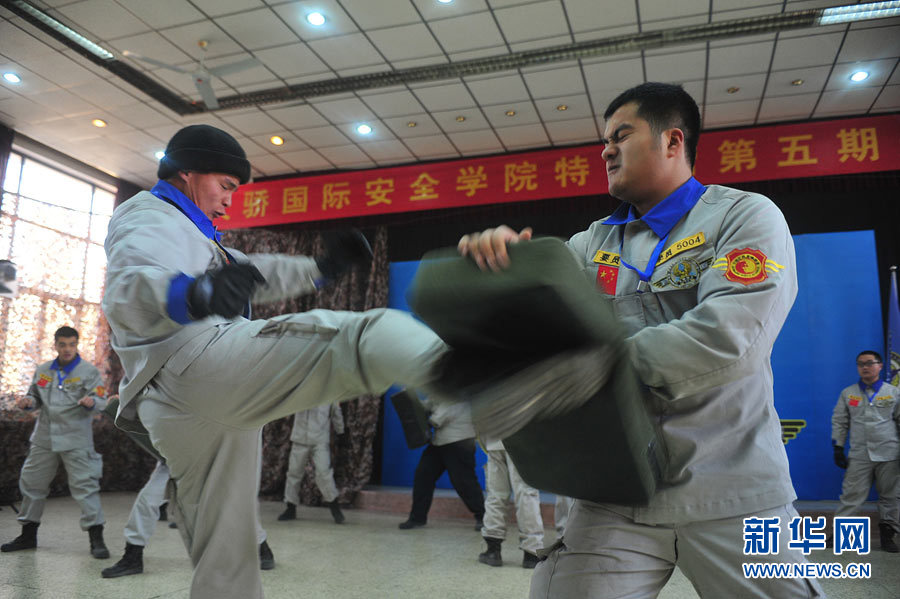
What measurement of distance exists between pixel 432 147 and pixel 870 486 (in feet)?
17.0

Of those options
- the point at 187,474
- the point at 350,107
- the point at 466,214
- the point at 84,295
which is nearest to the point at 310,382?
the point at 187,474

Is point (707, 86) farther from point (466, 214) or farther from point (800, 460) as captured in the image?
point (800, 460)

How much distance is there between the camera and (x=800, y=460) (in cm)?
591

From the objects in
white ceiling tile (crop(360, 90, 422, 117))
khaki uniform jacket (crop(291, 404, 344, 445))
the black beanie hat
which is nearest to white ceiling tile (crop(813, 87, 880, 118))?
white ceiling tile (crop(360, 90, 422, 117))

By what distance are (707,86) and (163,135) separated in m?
5.65

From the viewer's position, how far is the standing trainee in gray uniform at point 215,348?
115cm

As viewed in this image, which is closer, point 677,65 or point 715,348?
point 715,348

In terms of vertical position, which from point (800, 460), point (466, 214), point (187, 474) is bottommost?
point (800, 460)

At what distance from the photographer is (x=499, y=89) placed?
18.7ft

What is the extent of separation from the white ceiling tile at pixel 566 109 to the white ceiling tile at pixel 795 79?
1.61m

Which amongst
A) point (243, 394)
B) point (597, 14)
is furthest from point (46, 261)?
point (243, 394)

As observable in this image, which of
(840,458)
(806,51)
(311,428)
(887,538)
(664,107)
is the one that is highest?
(806,51)

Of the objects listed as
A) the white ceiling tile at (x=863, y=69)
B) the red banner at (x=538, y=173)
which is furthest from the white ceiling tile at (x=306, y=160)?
the white ceiling tile at (x=863, y=69)

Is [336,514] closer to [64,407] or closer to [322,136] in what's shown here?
[64,407]
